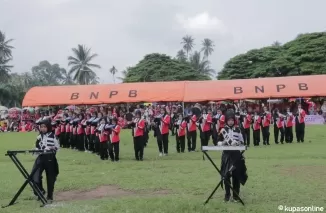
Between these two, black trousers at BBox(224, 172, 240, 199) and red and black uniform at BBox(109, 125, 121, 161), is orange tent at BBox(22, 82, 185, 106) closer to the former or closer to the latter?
red and black uniform at BBox(109, 125, 121, 161)

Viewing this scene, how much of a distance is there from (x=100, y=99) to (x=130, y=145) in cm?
1220

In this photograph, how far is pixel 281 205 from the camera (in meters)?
8.07

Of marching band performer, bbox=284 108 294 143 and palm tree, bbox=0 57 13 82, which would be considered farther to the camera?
palm tree, bbox=0 57 13 82

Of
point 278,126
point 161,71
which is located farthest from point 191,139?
point 161,71

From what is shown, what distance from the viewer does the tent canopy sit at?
100ft

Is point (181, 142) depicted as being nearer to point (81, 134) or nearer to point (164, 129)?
point (164, 129)

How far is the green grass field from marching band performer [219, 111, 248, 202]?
340 millimetres

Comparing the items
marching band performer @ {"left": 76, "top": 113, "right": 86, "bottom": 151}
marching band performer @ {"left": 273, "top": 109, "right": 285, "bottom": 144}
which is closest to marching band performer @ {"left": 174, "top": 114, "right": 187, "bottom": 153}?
Result: marching band performer @ {"left": 76, "top": 113, "right": 86, "bottom": 151}

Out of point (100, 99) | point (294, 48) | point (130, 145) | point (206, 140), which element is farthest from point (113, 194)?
point (294, 48)

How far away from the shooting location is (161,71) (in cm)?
5797

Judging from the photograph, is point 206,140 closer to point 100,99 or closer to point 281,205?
point 281,205

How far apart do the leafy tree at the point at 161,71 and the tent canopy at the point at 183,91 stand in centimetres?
2266

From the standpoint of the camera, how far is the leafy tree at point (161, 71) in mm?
57469

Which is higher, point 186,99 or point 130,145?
point 186,99
